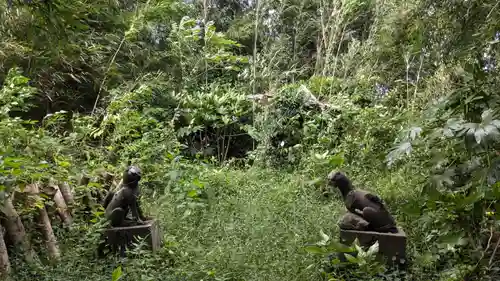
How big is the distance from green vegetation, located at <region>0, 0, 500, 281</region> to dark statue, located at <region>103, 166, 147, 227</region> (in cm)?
11

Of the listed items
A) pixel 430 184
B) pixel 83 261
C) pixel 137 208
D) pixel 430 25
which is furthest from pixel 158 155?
pixel 430 184

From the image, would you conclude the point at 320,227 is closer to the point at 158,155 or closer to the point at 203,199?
the point at 203,199

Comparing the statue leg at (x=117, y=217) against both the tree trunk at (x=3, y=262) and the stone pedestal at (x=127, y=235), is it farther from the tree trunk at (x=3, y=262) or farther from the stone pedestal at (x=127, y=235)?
the tree trunk at (x=3, y=262)

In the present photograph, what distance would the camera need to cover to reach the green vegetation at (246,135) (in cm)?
196

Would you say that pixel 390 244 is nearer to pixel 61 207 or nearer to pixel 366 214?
pixel 366 214

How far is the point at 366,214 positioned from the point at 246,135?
3.42 m

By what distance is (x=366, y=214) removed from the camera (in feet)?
8.16

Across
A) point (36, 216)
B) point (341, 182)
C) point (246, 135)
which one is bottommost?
point (246, 135)

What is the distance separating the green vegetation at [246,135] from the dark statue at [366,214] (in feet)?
0.33

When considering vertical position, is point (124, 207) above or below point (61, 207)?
above

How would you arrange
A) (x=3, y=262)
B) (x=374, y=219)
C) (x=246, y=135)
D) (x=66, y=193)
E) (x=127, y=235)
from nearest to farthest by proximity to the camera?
(x=3, y=262)
(x=374, y=219)
(x=127, y=235)
(x=66, y=193)
(x=246, y=135)

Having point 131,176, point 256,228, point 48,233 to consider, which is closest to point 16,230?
point 48,233

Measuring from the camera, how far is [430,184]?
1843 mm

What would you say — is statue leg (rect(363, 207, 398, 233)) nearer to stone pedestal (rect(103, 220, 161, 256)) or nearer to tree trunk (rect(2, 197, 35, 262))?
stone pedestal (rect(103, 220, 161, 256))
